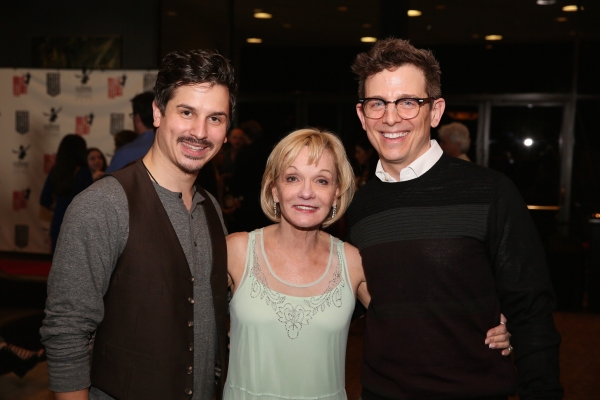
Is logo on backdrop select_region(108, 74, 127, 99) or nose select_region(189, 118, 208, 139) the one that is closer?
nose select_region(189, 118, 208, 139)

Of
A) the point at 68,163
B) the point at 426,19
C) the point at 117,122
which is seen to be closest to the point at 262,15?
the point at 426,19

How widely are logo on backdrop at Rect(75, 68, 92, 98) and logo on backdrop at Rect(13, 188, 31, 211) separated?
1.46 meters

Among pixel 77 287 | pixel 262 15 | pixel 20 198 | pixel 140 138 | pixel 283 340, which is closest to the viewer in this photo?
pixel 77 287

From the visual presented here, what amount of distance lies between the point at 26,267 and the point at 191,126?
6436 millimetres

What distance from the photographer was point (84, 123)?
7.69 metres

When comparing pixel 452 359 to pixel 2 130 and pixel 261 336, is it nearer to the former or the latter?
pixel 261 336

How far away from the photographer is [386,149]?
2.06m

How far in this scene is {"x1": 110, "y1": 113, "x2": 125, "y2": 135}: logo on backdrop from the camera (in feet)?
24.9

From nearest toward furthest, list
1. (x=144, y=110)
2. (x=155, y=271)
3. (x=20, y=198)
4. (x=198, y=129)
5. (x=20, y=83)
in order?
(x=155, y=271) < (x=198, y=129) < (x=144, y=110) < (x=20, y=83) < (x=20, y=198)

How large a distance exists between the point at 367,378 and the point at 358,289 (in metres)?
0.39

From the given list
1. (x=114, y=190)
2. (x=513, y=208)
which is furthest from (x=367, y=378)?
(x=114, y=190)

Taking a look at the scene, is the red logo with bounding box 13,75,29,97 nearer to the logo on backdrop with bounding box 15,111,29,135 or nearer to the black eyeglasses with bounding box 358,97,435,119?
the logo on backdrop with bounding box 15,111,29,135

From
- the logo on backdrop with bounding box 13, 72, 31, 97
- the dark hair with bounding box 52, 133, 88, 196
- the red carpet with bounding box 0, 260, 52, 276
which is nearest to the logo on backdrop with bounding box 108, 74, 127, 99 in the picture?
the logo on backdrop with bounding box 13, 72, 31, 97

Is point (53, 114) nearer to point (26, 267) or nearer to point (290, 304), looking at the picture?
point (26, 267)
